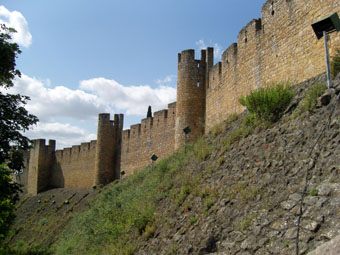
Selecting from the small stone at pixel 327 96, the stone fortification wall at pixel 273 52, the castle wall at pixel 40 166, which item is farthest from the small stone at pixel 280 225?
the castle wall at pixel 40 166

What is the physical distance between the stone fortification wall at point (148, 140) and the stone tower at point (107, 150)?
47.6 inches

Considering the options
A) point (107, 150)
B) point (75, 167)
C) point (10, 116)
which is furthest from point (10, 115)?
point (75, 167)

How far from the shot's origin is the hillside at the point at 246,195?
4.92 m

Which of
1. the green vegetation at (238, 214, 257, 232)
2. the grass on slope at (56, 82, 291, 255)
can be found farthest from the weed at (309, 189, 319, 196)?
the grass on slope at (56, 82, 291, 255)

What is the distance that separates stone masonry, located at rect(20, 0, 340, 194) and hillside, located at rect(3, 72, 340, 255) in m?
1.44

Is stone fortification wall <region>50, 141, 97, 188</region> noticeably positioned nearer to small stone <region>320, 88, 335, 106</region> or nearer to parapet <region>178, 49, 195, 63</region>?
parapet <region>178, 49, 195, 63</region>

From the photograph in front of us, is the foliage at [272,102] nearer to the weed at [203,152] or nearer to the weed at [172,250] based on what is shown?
the weed at [203,152]

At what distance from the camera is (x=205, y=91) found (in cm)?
1733

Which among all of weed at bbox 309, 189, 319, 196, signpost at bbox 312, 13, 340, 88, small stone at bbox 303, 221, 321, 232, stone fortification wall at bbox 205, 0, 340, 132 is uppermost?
stone fortification wall at bbox 205, 0, 340, 132

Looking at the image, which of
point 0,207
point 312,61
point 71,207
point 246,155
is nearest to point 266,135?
point 246,155

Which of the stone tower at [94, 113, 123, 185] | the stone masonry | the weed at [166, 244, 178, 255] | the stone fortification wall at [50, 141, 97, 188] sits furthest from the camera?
the stone fortification wall at [50, 141, 97, 188]

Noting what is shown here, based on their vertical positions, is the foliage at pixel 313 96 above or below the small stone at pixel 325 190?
above

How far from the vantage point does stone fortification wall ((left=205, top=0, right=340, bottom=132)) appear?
8.84 meters

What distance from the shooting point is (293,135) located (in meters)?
7.01
